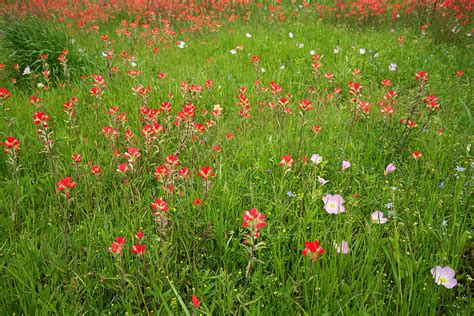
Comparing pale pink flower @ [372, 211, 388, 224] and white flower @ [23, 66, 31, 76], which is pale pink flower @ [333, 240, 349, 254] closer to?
pale pink flower @ [372, 211, 388, 224]

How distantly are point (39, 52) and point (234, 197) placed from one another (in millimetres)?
3882

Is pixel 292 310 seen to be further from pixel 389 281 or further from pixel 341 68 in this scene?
pixel 341 68

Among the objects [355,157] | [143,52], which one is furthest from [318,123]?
[143,52]

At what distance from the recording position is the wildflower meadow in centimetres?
157

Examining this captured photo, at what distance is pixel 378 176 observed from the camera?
8.07 feet

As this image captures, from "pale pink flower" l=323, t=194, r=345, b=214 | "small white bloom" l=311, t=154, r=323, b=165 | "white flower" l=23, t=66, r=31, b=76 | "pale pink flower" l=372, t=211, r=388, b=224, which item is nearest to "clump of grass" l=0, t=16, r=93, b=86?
"white flower" l=23, t=66, r=31, b=76

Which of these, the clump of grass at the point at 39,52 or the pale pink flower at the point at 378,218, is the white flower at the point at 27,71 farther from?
the pale pink flower at the point at 378,218

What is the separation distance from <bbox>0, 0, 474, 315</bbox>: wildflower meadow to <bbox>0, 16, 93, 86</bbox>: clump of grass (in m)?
0.04

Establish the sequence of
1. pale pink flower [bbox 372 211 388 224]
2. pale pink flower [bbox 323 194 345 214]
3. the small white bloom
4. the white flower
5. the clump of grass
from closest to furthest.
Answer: pale pink flower [bbox 372 211 388 224] → pale pink flower [bbox 323 194 345 214] → the small white bloom → the white flower → the clump of grass

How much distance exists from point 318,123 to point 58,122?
244 cm

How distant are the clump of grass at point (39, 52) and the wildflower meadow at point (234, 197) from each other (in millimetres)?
36

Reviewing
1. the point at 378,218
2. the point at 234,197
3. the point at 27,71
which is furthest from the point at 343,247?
the point at 27,71

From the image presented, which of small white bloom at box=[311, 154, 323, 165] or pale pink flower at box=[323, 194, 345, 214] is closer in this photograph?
pale pink flower at box=[323, 194, 345, 214]

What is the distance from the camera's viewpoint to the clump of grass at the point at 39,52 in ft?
14.6
